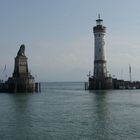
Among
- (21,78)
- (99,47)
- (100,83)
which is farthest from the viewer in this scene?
(100,83)

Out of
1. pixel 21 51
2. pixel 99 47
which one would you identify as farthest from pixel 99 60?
pixel 21 51

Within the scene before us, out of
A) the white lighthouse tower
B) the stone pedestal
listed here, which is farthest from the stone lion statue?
the white lighthouse tower

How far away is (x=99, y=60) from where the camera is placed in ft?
398

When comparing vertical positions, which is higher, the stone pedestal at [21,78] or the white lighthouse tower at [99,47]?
the white lighthouse tower at [99,47]

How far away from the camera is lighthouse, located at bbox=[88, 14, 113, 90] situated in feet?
398

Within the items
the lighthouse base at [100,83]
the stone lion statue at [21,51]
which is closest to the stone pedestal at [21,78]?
the stone lion statue at [21,51]

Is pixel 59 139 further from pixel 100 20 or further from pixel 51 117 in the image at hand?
pixel 100 20

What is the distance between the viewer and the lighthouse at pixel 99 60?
398ft

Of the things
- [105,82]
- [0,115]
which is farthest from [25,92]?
[0,115]

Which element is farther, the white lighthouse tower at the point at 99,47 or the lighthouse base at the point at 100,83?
the lighthouse base at the point at 100,83

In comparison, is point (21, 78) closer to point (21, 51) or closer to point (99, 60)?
point (21, 51)

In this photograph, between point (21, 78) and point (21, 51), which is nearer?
point (21, 78)

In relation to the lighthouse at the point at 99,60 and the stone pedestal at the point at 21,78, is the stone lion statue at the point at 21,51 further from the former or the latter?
A: the lighthouse at the point at 99,60

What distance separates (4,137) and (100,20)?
305 ft
